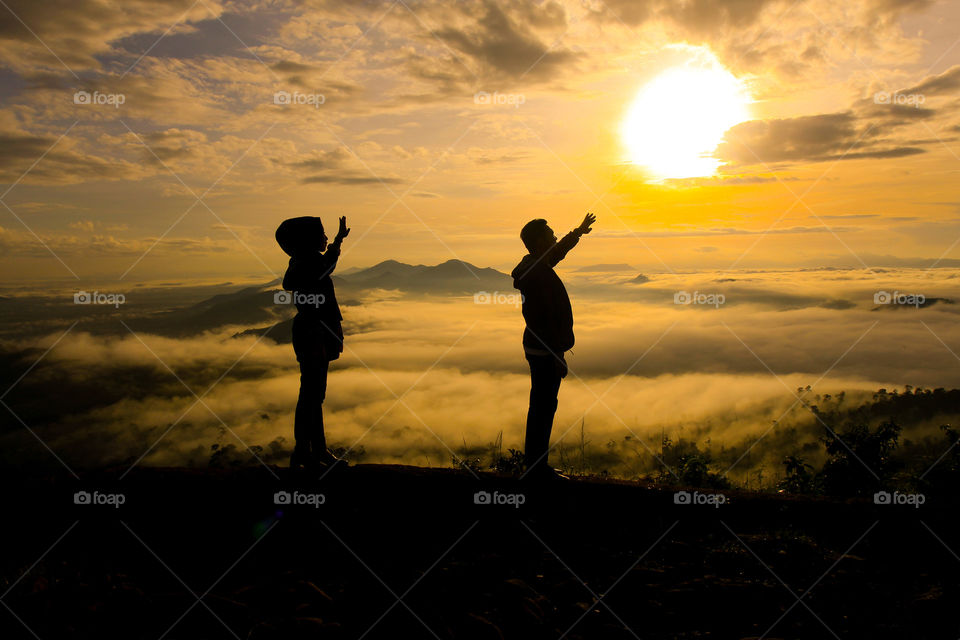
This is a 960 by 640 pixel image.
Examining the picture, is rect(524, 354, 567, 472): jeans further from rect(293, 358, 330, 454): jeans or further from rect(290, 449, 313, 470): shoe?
rect(290, 449, 313, 470): shoe

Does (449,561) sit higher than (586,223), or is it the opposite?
(586,223)

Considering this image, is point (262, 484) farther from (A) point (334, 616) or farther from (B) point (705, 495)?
(B) point (705, 495)

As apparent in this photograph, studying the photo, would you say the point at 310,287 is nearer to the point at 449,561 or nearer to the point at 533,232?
the point at 533,232

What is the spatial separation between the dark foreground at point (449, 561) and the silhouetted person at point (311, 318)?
20.9 inches

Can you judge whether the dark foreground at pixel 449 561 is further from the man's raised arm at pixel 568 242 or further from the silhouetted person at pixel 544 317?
→ the man's raised arm at pixel 568 242

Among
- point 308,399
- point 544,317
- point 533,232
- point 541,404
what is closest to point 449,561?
point 541,404

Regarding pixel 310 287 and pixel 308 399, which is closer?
pixel 310 287

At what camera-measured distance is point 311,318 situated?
20.9 ft

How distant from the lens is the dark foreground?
3.99 m

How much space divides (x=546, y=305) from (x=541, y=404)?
41.5 inches

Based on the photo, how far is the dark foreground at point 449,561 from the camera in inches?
157

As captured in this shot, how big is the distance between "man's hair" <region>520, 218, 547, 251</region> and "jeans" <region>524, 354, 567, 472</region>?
Result: 46.3 inches

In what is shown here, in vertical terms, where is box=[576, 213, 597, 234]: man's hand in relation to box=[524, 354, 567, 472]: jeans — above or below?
above

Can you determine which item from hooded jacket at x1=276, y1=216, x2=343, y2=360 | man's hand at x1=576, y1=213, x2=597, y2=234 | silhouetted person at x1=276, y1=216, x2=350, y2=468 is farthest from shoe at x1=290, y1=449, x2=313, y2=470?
man's hand at x1=576, y1=213, x2=597, y2=234
